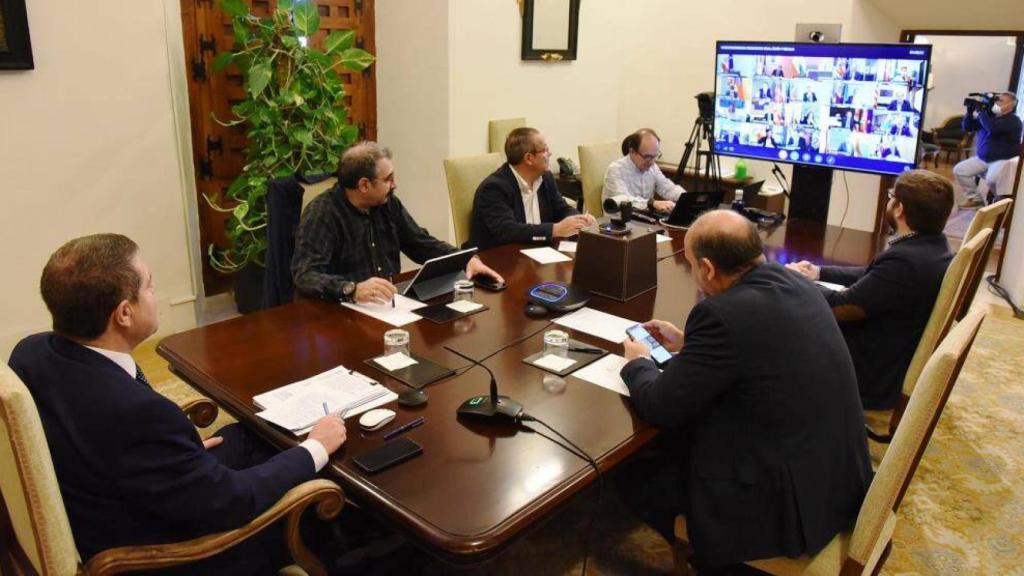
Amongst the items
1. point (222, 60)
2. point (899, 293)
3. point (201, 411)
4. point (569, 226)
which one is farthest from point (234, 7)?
point (899, 293)

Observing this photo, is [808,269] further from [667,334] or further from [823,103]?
[823,103]

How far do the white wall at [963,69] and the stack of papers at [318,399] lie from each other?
357 inches

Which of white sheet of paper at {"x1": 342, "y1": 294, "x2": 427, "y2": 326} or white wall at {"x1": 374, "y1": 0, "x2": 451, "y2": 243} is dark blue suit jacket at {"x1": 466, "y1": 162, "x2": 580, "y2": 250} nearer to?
white sheet of paper at {"x1": 342, "y1": 294, "x2": 427, "y2": 326}

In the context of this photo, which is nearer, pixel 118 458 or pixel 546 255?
pixel 118 458

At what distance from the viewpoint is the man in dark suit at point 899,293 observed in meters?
2.34

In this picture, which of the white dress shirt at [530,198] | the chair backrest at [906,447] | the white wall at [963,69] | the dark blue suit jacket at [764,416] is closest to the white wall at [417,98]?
the white dress shirt at [530,198]

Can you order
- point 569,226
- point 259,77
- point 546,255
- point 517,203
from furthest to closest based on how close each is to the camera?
point 259,77
point 517,203
point 569,226
point 546,255

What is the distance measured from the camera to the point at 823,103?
3.65 meters

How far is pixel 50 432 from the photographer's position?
133 centimetres

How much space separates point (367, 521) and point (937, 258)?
1894 mm

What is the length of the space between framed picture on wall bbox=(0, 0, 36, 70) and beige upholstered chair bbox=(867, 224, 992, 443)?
11.5ft

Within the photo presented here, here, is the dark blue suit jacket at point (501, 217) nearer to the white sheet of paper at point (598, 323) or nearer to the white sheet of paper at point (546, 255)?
the white sheet of paper at point (546, 255)

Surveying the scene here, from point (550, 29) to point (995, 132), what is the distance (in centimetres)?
369

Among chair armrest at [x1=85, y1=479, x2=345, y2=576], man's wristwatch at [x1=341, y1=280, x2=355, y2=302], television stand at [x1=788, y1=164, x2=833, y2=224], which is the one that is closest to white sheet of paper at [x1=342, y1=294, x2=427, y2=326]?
man's wristwatch at [x1=341, y1=280, x2=355, y2=302]
